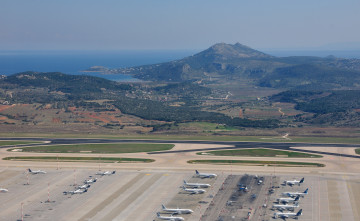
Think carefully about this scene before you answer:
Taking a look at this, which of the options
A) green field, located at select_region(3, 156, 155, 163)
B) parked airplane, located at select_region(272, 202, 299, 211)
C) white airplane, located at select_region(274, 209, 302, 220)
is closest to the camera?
white airplane, located at select_region(274, 209, 302, 220)

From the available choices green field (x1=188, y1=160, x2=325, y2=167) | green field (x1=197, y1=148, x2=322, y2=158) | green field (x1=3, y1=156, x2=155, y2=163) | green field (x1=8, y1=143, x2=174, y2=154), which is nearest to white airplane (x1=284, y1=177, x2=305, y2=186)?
green field (x1=188, y1=160, x2=325, y2=167)

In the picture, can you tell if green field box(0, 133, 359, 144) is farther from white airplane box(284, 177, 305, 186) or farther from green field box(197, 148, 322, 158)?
white airplane box(284, 177, 305, 186)

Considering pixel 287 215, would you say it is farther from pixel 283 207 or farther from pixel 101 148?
pixel 101 148

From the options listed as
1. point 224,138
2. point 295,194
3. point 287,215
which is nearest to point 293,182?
point 295,194

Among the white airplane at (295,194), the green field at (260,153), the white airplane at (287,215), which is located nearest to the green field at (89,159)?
the green field at (260,153)

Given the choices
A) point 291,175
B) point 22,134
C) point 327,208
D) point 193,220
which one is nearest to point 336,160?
point 291,175

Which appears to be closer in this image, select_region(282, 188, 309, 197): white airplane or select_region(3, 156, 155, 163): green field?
select_region(282, 188, 309, 197): white airplane

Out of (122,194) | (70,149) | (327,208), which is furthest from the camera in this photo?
(70,149)

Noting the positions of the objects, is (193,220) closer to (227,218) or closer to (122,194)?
(227,218)
